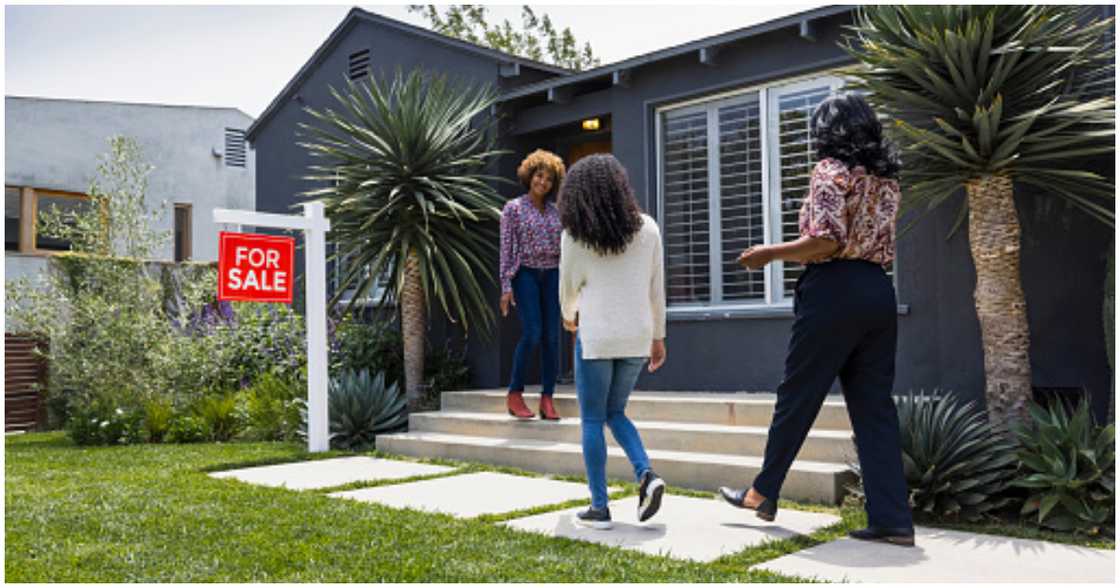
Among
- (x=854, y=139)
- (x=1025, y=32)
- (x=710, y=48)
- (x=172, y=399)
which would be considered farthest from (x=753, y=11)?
(x=172, y=399)

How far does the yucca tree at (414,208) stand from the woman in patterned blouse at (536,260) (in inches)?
51.9

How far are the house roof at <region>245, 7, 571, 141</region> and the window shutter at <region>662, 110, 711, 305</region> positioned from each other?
4.94 feet

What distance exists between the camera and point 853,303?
3641mm

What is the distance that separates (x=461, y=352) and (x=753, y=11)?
386cm

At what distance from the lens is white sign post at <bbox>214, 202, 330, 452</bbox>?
683 cm

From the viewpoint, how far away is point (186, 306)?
29.7 ft

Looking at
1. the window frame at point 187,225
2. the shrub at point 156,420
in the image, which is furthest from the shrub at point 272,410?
the window frame at point 187,225

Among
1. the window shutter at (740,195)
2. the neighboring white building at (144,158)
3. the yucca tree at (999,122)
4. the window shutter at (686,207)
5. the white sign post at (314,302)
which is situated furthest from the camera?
the neighboring white building at (144,158)

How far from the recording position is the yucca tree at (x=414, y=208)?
302 inches

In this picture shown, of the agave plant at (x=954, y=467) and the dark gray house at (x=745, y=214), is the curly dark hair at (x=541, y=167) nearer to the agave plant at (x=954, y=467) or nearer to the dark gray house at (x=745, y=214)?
the dark gray house at (x=745, y=214)

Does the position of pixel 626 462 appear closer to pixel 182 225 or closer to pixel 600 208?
pixel 600 208

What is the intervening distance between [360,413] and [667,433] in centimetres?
266

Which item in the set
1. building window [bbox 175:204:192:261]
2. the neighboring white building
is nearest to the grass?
the neighboring white building

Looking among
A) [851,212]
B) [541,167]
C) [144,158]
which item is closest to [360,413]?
[541,167]
